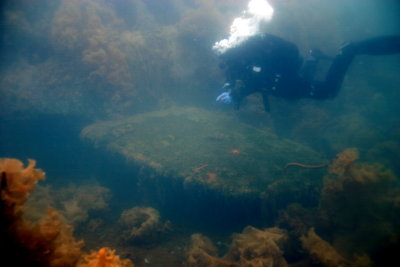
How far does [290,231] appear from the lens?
473 cm

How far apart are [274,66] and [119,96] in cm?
663

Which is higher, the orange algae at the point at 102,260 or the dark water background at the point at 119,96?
the dark water background at the point at 119,96

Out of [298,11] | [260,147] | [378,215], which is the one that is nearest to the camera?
[378,215]

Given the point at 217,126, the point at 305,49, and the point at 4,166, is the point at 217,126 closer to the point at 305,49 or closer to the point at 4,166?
the point at 4,166

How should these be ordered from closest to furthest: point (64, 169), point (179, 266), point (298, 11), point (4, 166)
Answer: point (4, 166), point (179, 266), point (64, 169), point (298, 11)

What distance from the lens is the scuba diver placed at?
19.1 ft

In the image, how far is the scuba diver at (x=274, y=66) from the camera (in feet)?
19.1

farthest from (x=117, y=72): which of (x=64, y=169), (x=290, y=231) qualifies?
(x=290, y=231)

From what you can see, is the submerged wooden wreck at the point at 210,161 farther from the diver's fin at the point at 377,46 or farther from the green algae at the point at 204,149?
the diver's fin at the point at 377,46

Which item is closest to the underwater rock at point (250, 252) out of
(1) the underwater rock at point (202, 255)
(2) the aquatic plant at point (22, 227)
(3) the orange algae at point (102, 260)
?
(1) the underwater rock at point (202, 255)

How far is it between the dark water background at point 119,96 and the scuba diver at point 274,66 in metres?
2.96

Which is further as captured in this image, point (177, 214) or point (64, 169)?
point (64, 169)

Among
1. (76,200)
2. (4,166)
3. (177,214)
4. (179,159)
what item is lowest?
(4,166)

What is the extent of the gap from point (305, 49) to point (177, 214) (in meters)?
12.3
